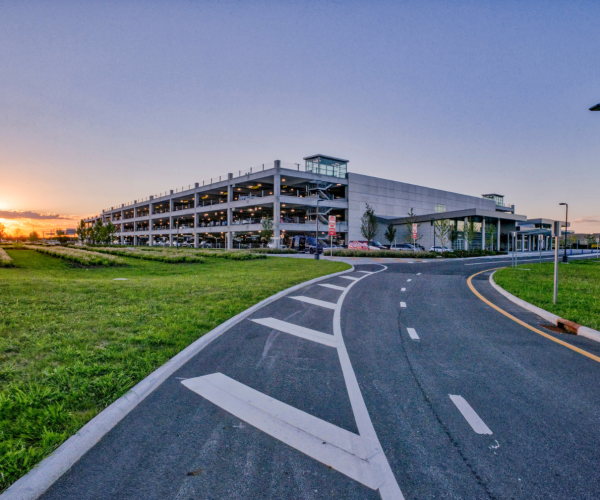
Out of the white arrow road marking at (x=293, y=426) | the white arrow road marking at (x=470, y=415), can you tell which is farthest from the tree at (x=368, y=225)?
the white arrow road marking at (x=293, y=426)

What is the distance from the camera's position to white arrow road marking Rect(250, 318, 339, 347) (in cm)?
608

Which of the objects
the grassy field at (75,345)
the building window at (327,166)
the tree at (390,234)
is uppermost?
the building window at (327,166)

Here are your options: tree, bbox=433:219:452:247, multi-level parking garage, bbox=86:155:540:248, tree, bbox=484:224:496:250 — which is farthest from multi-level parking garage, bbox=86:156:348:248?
tree, bbox=484:224:496:250

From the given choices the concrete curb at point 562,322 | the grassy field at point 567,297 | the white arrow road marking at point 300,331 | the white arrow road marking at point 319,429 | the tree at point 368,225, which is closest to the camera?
the white arrow road marking at point 319,429

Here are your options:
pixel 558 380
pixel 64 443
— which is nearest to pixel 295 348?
pixel 64 443

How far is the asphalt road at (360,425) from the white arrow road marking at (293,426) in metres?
0.01

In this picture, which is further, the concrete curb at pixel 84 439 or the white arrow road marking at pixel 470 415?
the white arrow road marking at pixel 470 415

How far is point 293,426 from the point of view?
10.7 feet

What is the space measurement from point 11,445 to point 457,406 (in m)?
4.38

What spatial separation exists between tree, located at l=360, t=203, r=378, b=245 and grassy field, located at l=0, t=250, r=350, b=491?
4610 cm

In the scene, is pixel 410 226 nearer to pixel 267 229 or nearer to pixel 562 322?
pixel 267 229

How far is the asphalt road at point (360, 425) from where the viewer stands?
8.21ft

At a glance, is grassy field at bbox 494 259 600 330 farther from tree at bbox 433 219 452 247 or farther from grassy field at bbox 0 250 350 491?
tree at bbox 433 219 452 247

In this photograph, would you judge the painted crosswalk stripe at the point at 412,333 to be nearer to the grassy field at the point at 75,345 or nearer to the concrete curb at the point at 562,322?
the concrete curb at the point at 562,322
